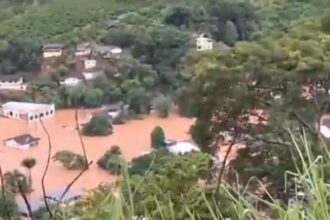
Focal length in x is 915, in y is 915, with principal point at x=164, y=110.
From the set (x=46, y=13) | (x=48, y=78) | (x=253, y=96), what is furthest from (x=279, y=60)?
(x=46, y=13)

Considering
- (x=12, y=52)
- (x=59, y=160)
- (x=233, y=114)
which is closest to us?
(x=233, y=114)

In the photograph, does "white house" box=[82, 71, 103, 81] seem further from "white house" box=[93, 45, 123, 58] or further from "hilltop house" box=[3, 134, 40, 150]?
"hilltop house" box=[3, 134, 40, 150]

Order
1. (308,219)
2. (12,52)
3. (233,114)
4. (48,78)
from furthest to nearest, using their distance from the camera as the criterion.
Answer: (12,52), (48,78), (233,114), (308,219)

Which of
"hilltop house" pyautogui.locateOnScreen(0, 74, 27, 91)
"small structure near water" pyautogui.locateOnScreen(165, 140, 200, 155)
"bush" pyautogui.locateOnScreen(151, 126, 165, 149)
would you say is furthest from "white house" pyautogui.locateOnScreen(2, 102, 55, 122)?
"small structure near water" pyautogui.locateOnScreen(165, 140, 200, 155)

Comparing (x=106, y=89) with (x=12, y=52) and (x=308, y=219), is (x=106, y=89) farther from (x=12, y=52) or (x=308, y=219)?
(x=308, y=219)

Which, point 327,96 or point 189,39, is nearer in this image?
point 327,96

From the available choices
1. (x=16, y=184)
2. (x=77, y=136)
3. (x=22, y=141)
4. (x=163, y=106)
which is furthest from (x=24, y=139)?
(x=16, y=184)
